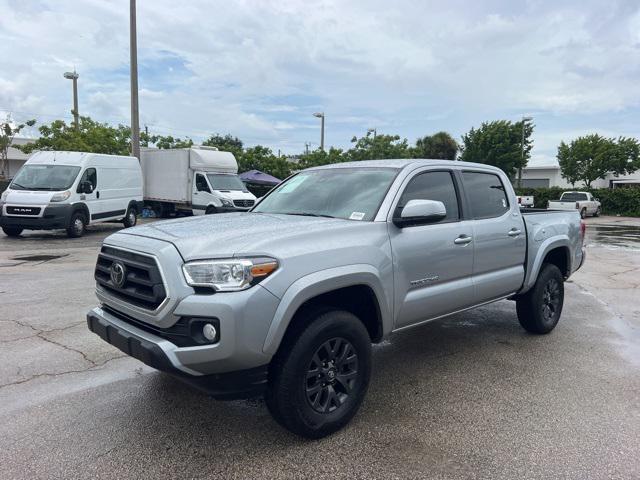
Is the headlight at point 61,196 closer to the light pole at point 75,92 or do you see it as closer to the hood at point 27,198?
the hood at point 27,198

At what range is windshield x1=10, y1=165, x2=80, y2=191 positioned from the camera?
13812 millimetres

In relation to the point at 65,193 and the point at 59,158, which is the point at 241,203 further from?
the point at 65,193

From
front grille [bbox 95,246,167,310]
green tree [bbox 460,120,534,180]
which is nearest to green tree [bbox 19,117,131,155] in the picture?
front grille [bbox 95,246,167,310]

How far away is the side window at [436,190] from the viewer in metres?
4.16

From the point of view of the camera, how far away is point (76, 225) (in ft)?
46.6

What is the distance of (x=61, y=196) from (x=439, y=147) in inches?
1247

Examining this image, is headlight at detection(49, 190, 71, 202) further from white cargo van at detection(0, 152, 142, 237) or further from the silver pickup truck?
the silver pickup truck

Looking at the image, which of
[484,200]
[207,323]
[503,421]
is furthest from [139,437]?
[484,200]

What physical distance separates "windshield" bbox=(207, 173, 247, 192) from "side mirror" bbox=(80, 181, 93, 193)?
6.11 m

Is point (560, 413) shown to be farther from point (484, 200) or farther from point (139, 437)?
point (139, 437)

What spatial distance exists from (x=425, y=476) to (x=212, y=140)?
58.0m

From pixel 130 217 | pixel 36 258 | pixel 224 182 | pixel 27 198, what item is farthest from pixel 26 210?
pixel 224 182

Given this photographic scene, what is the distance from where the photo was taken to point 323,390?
329 centimetres

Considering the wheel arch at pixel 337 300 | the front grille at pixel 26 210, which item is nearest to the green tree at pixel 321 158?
the front grille at pixel 26 210
